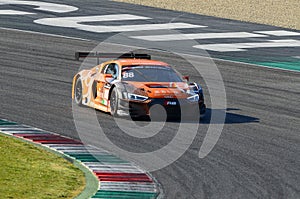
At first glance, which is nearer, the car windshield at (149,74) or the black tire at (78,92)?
the car windshield at (149,74)

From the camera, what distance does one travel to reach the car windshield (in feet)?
66.3

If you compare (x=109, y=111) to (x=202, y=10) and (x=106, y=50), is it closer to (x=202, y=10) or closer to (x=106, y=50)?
(x=106, y=50)

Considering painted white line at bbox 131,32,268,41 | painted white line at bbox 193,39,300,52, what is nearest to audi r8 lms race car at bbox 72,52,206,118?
painted white line at bbox 193,39,300,52

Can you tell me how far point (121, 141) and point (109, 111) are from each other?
7.97 feet

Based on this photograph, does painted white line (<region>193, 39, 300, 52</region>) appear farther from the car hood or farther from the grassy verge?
the car hood

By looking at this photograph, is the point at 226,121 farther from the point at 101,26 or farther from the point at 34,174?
the point at 101,26

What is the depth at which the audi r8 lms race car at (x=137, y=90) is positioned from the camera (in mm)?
19344

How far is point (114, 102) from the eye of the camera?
19.8 meters

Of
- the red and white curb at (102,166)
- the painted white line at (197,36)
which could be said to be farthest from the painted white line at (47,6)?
the red and white curb at (102,166)

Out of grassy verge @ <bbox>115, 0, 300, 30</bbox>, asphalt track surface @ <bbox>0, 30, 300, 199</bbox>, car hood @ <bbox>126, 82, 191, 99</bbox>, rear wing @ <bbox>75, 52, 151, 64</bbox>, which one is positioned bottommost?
grassy verge @ <bbox>115, 0, 300, 30</bbox>

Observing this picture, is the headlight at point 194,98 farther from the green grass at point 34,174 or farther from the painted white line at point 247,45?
the painted white line at point 247,45

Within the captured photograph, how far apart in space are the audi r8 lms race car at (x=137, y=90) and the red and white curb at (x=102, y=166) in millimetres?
2112

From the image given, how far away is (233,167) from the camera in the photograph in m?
15.8

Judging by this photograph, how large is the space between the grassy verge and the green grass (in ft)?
76.4
